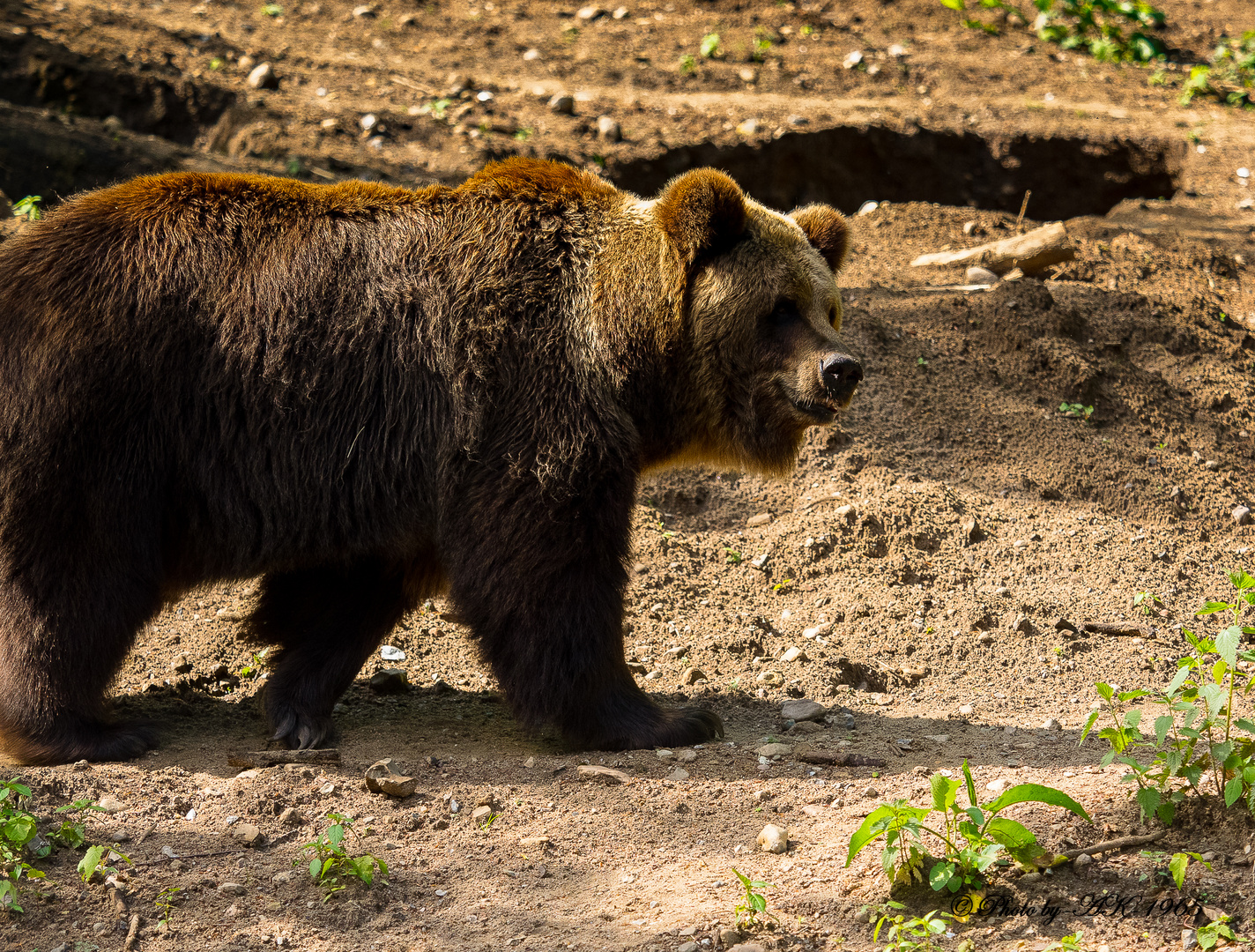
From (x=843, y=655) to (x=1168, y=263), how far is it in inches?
192

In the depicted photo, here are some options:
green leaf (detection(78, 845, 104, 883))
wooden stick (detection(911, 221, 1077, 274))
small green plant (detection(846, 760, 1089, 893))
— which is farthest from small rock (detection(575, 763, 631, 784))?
wooden stick (detection(911, 221, 1077, 274))

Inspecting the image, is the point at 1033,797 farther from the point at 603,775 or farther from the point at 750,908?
the point at 603,775

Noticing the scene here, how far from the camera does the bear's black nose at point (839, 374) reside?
4.53 metres

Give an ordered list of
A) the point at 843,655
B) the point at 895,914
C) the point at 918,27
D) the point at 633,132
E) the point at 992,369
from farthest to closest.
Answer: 1. the point at 918,27
2. the point at 633,132
3. the point at 992,369
4. the point at 843,655
5. the point at 895,914

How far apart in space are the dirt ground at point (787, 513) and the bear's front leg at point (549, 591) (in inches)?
9.9

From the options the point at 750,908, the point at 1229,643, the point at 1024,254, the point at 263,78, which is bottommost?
the point at 750,908

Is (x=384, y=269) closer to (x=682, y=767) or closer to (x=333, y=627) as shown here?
(x=333, y=627)

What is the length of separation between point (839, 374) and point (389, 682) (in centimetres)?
247

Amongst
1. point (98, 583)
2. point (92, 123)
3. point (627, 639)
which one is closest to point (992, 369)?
point (627, 639)

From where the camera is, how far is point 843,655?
5508 millimetres

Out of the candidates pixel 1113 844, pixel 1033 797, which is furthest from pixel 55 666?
pixel 1113 844

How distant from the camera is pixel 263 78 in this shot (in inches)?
410

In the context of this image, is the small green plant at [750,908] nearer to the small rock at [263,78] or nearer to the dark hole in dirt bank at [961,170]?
the dark hole in dirt bank at [961,170]

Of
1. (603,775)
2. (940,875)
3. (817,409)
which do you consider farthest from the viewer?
(817,409)
